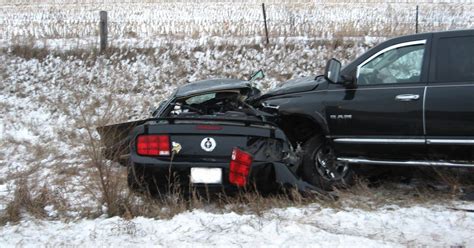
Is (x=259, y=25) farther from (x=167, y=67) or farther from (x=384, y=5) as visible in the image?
(x=384, y=5)

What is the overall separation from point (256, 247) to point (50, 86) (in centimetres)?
930

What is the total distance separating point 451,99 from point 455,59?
1.51 ft

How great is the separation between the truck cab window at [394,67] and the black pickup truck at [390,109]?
0.01 meters

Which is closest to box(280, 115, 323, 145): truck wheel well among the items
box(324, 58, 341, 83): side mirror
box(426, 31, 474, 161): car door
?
box(324, 58, 341, 83): side mirror

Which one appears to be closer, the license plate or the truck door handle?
the license plate

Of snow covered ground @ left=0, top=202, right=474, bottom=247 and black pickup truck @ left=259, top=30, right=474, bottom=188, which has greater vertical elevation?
black pickup truck @ left=259, top=30, right=474, bottom=188

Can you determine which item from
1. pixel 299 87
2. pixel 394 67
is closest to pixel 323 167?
pixel 299 87

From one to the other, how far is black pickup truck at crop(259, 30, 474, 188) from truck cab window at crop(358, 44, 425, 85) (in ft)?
0.03

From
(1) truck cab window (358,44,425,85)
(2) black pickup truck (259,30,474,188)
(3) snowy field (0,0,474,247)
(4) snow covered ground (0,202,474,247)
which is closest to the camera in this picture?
(4) snow covered ground (0,202,474,247)

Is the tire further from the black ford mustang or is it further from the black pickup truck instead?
the black ford mustang

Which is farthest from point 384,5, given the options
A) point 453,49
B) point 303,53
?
point 453,49

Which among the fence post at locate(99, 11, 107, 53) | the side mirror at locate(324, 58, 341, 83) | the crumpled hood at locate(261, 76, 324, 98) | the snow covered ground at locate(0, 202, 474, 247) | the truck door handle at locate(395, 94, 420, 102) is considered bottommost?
the snow covered ground at locate(0, 202, 474, 247)

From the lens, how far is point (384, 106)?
5.28 metres

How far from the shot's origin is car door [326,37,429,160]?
5176mm
